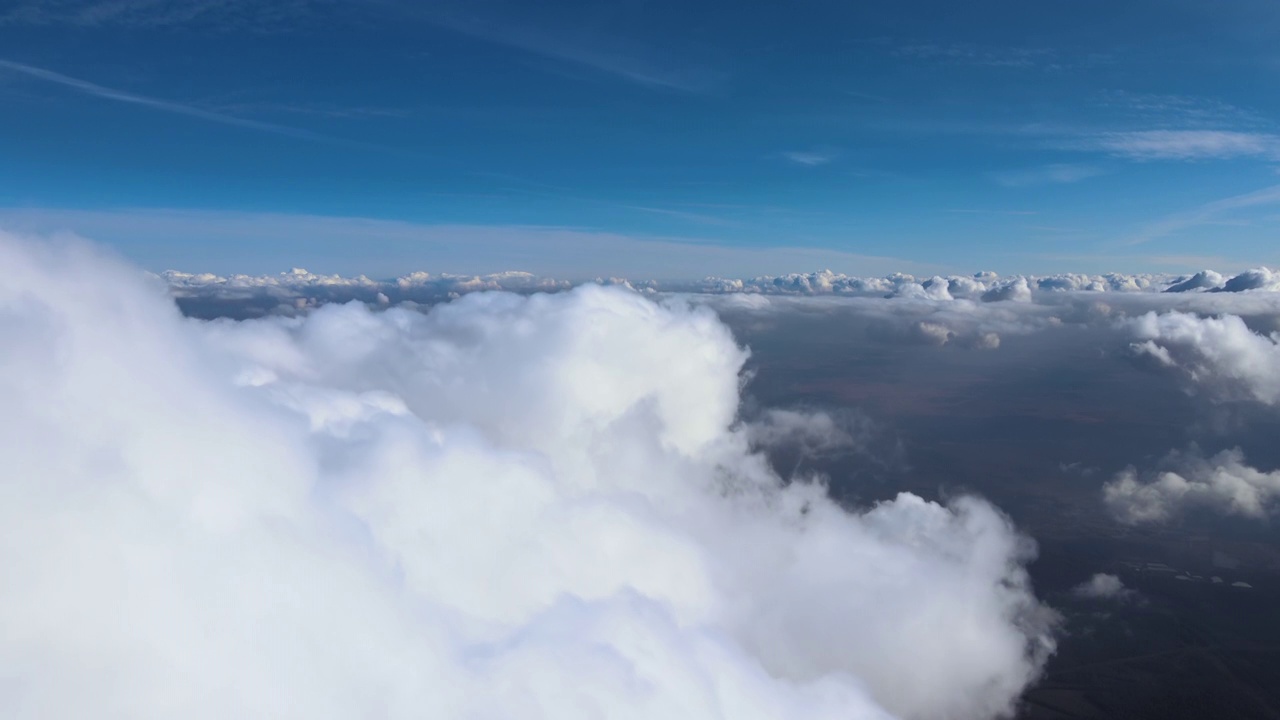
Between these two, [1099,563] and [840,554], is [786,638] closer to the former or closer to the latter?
[840,554]

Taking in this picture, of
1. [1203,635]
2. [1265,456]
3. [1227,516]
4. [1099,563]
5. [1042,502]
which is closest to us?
[1203,635]

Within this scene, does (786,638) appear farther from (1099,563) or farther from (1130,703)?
(1099,563)

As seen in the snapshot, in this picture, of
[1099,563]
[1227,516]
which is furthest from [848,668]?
[1227,516]

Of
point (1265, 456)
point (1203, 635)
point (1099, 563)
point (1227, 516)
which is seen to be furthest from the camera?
point (1265, 456)

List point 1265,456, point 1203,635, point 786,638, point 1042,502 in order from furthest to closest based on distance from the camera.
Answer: point 1265,456
point 1042,502
point 1203,635
point 786,638

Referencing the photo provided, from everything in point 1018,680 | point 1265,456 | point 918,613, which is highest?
point 1265,456

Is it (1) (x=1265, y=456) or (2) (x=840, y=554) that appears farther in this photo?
(1) (x=1265, y=456)

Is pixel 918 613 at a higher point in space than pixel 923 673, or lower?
higher

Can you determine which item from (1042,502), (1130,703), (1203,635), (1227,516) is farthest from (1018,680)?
(1227,516)

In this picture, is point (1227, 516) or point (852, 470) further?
point (852, 470)

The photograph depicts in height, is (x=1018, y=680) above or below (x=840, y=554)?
below
